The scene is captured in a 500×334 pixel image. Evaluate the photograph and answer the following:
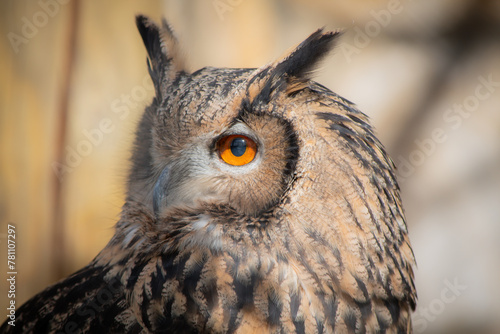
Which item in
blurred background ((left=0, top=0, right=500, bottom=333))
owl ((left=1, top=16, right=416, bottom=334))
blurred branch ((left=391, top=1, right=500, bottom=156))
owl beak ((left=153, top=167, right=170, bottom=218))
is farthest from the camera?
blurred branch ((left=391, top=1, right=500, bottom=156))

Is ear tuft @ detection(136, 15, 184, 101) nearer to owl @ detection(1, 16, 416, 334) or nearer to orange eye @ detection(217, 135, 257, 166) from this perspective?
owl @ detection(1, 16, 416, 334)

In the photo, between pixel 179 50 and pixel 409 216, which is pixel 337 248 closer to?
pixel 179 50

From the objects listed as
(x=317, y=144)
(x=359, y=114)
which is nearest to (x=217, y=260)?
(x=317, y=144)

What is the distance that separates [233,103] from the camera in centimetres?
102

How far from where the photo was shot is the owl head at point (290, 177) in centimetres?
100

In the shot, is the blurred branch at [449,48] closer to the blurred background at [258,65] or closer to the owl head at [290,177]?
the blurred background at [258,65]

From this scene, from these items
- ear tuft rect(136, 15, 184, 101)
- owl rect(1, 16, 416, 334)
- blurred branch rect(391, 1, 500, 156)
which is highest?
blurred branch rect(391, 1, 500, 156)

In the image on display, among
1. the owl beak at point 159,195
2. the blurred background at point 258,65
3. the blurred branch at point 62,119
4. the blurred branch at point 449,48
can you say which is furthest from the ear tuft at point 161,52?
the blurred branch at point 449,48

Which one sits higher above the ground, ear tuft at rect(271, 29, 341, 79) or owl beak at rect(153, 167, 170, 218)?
ear tuft at rect(271, 29, 341, 79)

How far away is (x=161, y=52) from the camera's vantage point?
47.8 inches

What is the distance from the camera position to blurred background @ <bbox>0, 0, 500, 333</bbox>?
1.54 metres

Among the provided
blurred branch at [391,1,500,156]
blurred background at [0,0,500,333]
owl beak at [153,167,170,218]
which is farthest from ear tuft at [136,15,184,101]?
blurred branch at [391,1,500,156]

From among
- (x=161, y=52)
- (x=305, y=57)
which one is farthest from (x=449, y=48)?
(x=161, y=52)

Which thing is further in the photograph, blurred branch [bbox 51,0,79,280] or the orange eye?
blurred branch [bbox 51,0,79,280]
